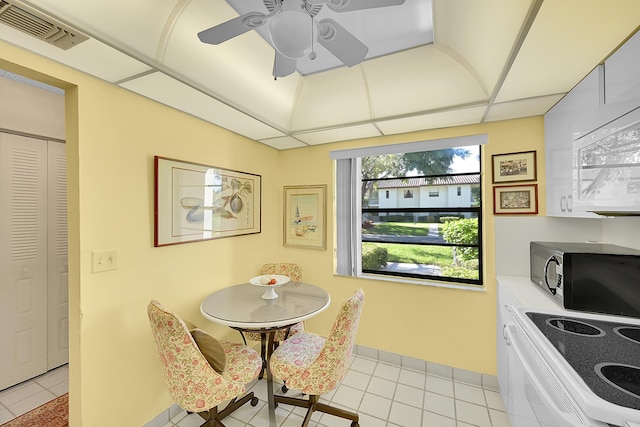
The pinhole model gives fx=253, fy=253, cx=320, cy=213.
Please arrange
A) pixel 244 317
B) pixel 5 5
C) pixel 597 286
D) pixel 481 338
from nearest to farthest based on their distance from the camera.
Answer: pixel 5 5 → pixel 597 286 → pixel 244 317 → pixel 481 338

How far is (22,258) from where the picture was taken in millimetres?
2199

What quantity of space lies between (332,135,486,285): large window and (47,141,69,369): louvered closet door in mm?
2742

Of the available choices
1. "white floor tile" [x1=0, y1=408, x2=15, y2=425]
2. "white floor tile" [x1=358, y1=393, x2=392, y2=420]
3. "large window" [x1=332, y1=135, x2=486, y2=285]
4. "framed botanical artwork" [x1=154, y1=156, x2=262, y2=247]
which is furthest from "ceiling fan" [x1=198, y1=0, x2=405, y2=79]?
"white floor tile" [x1=0, y1=408, x2=15, y2=425]

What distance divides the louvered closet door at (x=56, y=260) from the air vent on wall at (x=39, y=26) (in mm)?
1737

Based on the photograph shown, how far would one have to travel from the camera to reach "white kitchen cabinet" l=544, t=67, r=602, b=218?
4.52 feet

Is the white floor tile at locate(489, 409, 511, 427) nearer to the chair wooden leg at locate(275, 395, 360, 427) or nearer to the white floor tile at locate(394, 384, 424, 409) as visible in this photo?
the white floor tile at locate(394, 384, 424, 409)

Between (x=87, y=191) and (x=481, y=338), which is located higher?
(x=87, y=191)

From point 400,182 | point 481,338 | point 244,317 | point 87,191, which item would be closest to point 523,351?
point 481,338

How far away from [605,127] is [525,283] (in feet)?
4.02

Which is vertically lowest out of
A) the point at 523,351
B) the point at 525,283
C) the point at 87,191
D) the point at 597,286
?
the point at 523,351

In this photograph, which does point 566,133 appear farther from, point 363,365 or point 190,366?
point 190,366

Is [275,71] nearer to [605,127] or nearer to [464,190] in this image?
[605,127]

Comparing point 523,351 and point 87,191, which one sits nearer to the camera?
point 523,351

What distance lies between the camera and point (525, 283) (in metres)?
1.96
